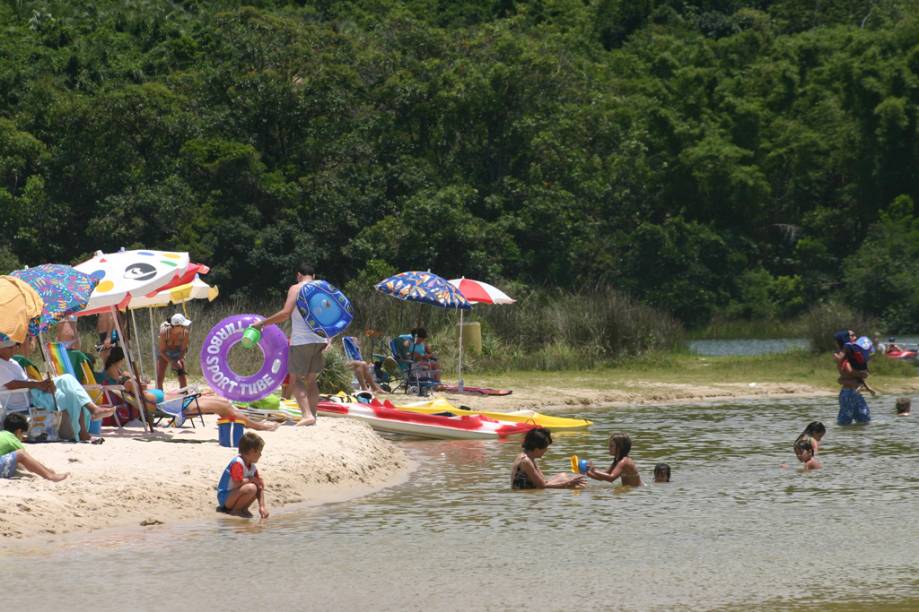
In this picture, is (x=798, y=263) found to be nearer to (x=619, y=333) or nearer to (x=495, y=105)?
(x=495, y=105)

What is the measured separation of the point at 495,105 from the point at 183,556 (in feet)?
118

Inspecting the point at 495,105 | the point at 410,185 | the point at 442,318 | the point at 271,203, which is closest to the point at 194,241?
A: the point at 271,203

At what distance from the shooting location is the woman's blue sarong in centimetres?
1299

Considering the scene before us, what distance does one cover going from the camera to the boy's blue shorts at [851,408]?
19.7 meters

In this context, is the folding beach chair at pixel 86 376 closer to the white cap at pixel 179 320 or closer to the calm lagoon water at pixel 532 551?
the calm lagoon water at pixel 532 551

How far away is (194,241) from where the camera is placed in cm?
4047

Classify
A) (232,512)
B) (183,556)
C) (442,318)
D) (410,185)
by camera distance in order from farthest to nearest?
(410,185)
(442,318)
(232,512)
(183,556)

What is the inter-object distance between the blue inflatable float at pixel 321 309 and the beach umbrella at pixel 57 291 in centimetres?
222

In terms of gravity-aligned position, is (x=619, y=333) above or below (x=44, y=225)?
below

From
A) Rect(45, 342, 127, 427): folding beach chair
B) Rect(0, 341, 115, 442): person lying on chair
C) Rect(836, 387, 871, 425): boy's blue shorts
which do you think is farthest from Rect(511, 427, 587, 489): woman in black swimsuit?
Rect(836, 387, 871, 425): boy's blue shorts

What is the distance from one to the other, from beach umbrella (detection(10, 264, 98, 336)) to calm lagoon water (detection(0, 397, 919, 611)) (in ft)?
9.91

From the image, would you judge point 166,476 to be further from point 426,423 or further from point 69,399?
point 426,423

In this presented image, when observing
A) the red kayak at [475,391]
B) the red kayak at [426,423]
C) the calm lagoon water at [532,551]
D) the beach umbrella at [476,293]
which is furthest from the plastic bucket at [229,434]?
the beach umbrella at [476,293]

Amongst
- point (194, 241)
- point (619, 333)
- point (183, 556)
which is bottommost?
point (183, 556)
